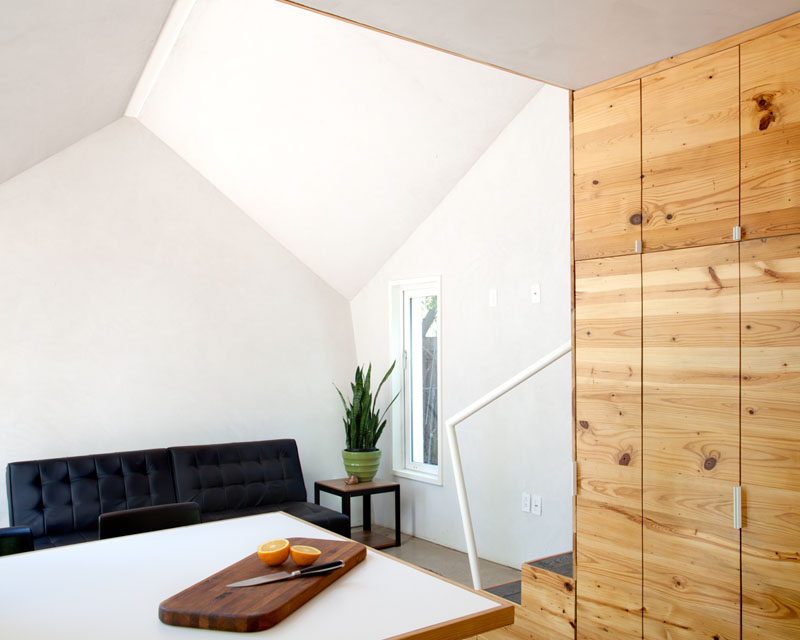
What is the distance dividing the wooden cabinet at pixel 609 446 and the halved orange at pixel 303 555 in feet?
4.00

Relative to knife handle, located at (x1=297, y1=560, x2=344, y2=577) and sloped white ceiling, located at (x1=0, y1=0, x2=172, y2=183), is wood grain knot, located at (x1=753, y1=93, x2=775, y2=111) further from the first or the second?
sloped white ceiling, located at (x1=0, y1=0, x2=172, y2=183)

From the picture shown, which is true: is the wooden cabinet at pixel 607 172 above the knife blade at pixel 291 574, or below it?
above

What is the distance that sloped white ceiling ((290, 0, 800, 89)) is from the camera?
2023 mm

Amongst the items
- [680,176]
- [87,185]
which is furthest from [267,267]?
[680,176]

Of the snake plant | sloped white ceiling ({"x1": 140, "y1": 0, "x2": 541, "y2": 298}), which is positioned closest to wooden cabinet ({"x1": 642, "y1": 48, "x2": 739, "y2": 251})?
sloped white ceiling ({"x1": 140, "y1": 0, "x2": 541, "y2": 298})

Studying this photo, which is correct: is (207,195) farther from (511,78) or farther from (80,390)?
(511,78)

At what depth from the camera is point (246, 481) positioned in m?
4.62

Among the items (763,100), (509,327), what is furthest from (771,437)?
(509,327)

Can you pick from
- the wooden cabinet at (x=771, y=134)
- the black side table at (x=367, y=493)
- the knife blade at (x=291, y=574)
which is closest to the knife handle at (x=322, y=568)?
the knife blade at (x=291, y=574)

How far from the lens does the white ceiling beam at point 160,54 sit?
341cm

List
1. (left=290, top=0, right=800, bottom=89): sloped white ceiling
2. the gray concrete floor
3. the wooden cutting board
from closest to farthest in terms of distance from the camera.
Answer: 1. the wooden cutting board
2. (left=290, top=0, right=800, bottom=89): sloped white ceiling
3. the gray concrete floor

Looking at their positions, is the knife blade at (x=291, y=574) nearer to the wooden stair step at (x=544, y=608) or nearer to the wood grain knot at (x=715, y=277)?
the wooden stair step at (x=544, y=608)

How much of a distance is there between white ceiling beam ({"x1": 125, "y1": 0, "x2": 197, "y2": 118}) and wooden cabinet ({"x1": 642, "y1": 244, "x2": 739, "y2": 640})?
257cm

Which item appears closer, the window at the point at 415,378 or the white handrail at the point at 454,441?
the white handrail at the point at 454,441
